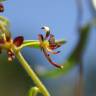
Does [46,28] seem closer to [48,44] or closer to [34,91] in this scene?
[48,44]

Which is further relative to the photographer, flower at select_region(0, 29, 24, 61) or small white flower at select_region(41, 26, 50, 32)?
small white flower at select_region(41, 26, 50, 32)

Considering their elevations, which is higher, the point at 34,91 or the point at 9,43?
the point at 9,43

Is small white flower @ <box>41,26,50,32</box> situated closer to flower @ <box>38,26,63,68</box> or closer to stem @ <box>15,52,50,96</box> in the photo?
flower @ <box>38,26,63,68</box>

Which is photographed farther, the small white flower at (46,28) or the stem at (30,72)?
the small white flower at (46,28)

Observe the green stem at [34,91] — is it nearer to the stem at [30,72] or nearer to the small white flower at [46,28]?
the stem at [30,72]

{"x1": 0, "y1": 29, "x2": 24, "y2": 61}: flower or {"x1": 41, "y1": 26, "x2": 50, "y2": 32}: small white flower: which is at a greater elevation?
{"x1": 0, "y1": 29, "x2": 24, "y2": 61}: flower

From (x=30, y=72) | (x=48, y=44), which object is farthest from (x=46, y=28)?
(x=30, y=72)

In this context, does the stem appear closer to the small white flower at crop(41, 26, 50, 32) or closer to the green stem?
the green stem

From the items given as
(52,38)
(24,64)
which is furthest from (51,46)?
(24,64)

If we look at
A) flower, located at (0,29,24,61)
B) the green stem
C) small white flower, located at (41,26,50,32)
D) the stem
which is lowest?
the green stem

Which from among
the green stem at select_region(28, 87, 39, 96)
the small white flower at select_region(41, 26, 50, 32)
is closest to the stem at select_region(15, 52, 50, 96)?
the green stem at select_region(28, 87, 39, 96)

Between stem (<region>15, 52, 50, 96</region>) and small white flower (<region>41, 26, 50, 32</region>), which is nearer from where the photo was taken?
stem (<region>15, 52, 50, 96</region>)

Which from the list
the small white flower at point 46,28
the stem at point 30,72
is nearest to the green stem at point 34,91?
the stem at point 30,72
